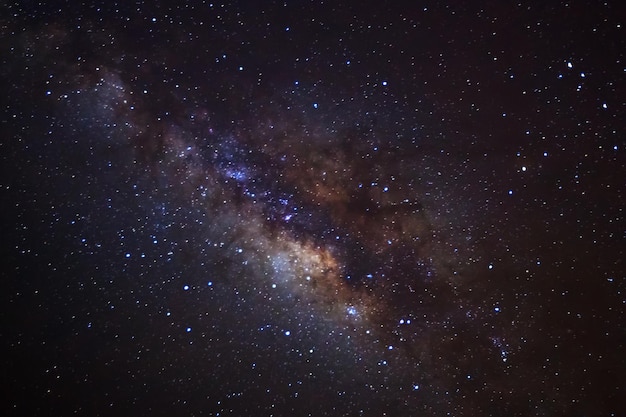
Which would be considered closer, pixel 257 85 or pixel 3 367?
pixel 257 85

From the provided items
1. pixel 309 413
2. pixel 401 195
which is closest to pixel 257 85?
pixel 401 195

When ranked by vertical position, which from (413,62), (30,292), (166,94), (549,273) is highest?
(413,62)

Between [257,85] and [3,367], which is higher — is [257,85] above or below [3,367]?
above

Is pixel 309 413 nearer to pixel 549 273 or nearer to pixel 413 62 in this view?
pixel 549 273

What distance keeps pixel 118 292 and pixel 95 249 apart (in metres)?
0.41

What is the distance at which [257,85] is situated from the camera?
2.67 metres

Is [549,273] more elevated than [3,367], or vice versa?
[549,273]

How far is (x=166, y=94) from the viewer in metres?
2.67

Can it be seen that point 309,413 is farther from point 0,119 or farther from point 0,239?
point 0,119

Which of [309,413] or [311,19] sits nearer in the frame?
[311,19]

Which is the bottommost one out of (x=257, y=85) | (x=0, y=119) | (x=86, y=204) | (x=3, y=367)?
(x=3, y=367)

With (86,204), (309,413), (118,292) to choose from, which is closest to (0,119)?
(86,204)

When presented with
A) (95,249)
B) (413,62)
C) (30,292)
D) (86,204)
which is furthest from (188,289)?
(413,62)

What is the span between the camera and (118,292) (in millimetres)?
2811
